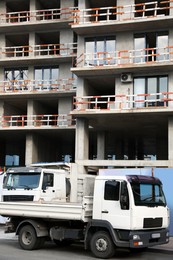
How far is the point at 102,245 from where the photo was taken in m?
11.8

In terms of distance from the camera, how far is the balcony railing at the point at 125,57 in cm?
2660

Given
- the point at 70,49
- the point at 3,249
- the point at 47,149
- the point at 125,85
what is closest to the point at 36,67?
the point at 70,49

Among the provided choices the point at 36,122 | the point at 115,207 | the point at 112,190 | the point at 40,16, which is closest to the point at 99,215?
the point at 115,207

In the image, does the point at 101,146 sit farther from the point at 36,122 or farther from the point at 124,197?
the point at 124,197

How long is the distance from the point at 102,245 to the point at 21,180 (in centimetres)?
438

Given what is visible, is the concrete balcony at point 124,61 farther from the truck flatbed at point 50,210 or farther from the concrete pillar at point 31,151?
the truck flatbed at point 50,210

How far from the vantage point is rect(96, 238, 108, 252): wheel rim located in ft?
38.4

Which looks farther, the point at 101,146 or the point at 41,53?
the point at 41,53

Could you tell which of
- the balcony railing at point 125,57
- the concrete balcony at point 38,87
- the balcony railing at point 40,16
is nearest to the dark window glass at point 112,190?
the balcony railing at point 125,57

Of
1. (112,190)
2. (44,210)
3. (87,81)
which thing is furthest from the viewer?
(87,81)

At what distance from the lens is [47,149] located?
37906 millimetres

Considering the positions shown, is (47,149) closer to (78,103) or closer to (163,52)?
(78,103)

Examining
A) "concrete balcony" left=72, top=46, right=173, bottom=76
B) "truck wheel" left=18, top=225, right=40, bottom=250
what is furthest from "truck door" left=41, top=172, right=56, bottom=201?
"concrete balcony" left=72, top=46, right=173, bottom=76

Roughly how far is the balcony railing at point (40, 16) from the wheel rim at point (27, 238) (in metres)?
23.6
